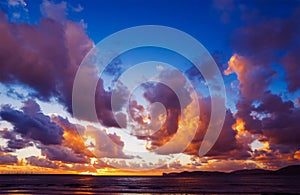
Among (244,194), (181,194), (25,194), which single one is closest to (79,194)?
(25,194)

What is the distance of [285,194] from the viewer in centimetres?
8106

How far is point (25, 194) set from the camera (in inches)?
3145

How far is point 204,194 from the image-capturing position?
82250mm

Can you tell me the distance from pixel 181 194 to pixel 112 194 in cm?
1886

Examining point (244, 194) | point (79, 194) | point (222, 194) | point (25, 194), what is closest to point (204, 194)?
point (222, 194)

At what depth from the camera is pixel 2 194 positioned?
80.8 m

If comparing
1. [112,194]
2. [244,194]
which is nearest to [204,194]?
[244,194]

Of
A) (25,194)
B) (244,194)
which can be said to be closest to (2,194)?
(25,194)

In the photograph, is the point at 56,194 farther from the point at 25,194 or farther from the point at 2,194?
the point at 2,194

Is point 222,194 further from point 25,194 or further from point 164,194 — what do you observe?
point 25,194

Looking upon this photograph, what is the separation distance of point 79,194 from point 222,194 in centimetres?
3868

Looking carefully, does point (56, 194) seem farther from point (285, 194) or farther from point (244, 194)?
point (285, 194)

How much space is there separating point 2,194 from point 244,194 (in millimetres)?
65047

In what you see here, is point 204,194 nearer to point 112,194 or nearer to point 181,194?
Answer: point 181,194
